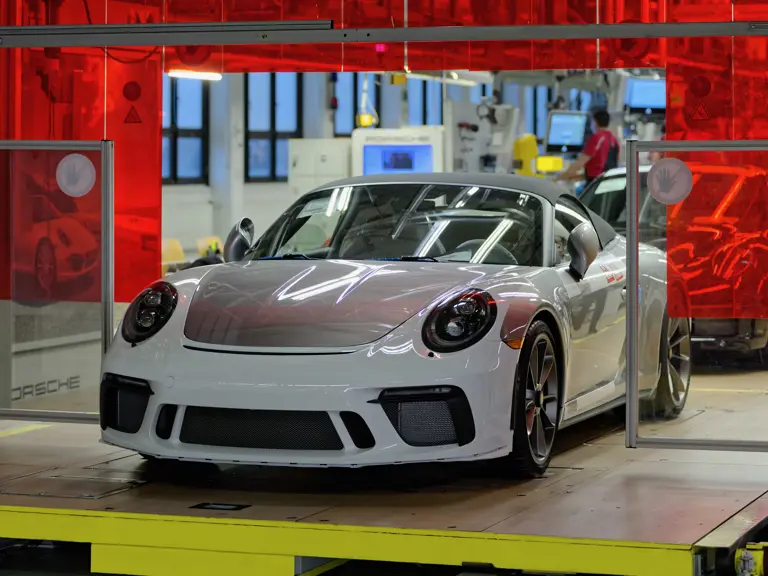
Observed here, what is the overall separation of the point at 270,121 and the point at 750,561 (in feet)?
66.3

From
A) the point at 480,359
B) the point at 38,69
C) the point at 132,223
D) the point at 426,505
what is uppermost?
the point at 38,69

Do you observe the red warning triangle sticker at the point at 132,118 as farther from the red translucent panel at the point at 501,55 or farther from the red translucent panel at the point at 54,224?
the red translucent panel at the point at 501,55

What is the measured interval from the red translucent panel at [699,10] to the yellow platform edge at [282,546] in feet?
9.38

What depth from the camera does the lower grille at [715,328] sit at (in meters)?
5.91

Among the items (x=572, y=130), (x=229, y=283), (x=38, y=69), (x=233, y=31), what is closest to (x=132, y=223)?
(x=38, y=69)

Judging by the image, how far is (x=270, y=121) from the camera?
78.9 ft

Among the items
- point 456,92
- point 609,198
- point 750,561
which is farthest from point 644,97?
point 750,561

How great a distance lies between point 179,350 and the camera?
538cm

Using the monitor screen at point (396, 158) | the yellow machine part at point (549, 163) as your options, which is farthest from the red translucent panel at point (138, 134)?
the yellow machine part at point (549, 163)

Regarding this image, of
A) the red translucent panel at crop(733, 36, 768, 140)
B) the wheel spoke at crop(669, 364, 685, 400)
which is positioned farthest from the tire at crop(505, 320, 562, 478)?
the red translucent panel at crop(733, 36, 768, 140)

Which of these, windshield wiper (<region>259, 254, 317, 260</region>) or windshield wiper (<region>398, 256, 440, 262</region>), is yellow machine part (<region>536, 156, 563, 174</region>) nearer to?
windshield wiper (<region>259, 254, 317, 260</region>)

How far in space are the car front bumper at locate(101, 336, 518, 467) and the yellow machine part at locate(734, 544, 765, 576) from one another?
1.11 meters

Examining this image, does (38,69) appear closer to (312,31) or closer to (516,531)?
(312,31)

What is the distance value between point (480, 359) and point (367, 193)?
5.30ft
